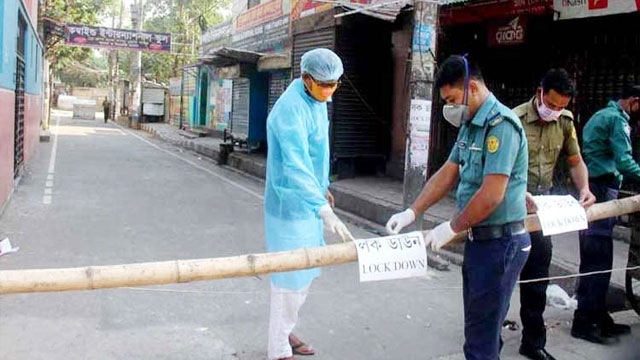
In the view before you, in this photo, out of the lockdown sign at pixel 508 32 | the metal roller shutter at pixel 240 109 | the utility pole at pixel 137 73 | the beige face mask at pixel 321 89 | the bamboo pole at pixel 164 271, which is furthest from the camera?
the utility pole at pixel 137 73

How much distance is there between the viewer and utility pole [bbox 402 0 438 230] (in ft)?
21.6

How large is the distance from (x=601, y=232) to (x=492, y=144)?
2025mm

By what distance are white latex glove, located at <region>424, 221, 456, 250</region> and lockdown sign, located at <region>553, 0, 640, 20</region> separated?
5.10 metres

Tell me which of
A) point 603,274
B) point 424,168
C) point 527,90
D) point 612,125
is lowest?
point 603,274

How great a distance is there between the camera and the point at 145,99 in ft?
118

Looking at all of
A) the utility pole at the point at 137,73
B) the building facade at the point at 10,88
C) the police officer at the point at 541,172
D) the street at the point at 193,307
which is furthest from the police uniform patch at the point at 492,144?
the utility pole at the point at 137,73

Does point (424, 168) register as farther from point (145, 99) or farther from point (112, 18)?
point (112, 18)

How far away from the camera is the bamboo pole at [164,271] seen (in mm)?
2512

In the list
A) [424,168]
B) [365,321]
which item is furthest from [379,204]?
[365,321]

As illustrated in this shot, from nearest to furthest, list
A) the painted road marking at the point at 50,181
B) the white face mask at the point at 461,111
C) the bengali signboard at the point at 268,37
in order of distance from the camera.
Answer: the white face mask at the point at 461,111 → the painted road marking at the point at 50,181 → the bengali signboard at the point at 268,37

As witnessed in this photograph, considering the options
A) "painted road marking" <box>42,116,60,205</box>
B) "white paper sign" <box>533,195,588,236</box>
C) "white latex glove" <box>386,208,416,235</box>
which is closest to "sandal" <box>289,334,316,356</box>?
"white latex glove" <box>386,208,416,235</box>

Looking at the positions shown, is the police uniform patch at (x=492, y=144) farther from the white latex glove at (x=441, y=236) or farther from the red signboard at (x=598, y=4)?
the red signboard at (x=598, y=4)

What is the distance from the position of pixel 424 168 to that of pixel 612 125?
2579 millimetres

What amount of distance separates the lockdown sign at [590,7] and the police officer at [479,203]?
4808mm
